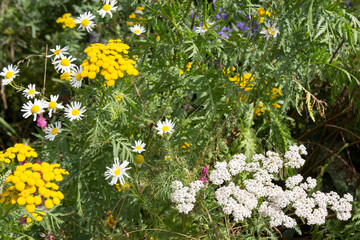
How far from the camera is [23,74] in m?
3.98

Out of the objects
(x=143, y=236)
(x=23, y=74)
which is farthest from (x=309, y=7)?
(x=23, y=74)

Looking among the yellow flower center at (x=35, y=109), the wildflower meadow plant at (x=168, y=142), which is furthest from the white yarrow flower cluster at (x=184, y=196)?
the yellow flower center at (x=35, y=109)

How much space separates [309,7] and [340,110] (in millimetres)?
1275

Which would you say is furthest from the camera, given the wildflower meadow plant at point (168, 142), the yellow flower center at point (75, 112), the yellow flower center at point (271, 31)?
the yellow flower center at point (271, 31)

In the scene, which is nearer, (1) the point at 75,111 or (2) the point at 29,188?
(2) the point at 29,188

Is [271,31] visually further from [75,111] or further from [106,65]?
[75,111]

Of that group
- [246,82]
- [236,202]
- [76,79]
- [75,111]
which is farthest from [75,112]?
[246,82]

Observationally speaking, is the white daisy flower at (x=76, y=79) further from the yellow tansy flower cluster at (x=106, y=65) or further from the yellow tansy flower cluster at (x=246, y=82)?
the yellow tansy flower cluster at (x=246, y=82)

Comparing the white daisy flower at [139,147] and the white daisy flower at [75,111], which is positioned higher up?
the white daisy flower at [75,111]

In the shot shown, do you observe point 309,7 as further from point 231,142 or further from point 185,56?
point 231,142

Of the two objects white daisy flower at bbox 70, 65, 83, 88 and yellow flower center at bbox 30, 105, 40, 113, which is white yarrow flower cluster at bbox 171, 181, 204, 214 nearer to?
white daisy flower at bbox 70, 65, 83, 88

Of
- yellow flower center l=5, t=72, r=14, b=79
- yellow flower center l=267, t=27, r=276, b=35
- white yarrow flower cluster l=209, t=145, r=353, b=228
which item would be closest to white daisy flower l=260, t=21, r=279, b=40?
yellow flower center l=267, t=27, r=276, b=35

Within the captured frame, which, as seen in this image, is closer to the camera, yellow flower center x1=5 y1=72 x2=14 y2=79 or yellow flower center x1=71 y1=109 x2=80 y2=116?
yellow flower center x1=71 y1=109 x2=80 y2=116

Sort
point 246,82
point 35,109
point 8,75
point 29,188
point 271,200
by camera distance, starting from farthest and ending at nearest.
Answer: point 246,82 → point 8,75 → point 35,109 → point 271,200 → point 29,188
